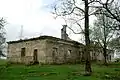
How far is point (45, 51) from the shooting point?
4044 centimetres

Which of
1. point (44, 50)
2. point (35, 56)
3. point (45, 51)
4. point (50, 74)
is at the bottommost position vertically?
point (50, 74)

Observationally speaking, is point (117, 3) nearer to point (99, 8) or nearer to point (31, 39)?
point (99, 8)

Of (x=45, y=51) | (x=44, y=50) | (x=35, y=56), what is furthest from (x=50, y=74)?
(x=35, y=56)

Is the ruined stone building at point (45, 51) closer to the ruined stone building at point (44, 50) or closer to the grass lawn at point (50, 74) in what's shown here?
the ruined stone building at point (44, 50)

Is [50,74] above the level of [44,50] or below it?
below

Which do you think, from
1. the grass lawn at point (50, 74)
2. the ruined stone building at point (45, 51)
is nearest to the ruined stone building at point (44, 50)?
the ruined stone building at point (45, 51)

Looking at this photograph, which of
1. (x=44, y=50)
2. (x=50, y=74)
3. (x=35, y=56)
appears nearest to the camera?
(x=50, y=74)

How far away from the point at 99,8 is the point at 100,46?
25.9 metres

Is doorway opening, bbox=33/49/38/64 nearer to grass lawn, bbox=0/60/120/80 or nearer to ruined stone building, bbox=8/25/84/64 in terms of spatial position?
ruined stone building, bbox=8/25/84/64

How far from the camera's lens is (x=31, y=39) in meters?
43.4

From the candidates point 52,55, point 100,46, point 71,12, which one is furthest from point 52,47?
point 71,12

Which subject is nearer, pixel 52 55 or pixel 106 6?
pixel 106 6

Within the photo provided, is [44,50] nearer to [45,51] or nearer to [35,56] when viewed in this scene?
[45,51]

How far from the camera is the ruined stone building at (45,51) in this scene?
40938 millimetres
